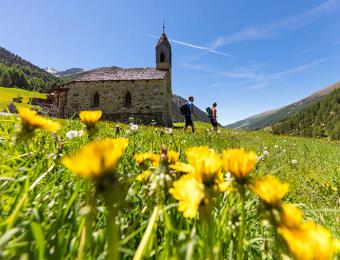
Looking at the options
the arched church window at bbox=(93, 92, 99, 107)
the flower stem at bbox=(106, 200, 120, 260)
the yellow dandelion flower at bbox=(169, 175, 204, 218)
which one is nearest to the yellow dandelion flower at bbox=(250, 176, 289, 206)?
the yellow dandelion flower at bbox=(169, 175, 204, 218)

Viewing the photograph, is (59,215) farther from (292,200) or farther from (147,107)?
(147,107)

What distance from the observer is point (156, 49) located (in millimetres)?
44281

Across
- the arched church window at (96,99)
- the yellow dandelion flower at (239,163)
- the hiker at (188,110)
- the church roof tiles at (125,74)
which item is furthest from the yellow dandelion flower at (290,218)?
the arched church window at (96,99)

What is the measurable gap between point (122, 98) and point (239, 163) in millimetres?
38684

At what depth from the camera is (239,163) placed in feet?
3.40

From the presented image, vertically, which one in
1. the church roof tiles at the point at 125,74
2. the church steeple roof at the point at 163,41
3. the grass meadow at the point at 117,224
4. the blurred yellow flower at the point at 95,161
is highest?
the church steeple roof at the point at 163,41

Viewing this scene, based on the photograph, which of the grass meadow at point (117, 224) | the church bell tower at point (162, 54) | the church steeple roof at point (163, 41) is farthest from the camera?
the church steeple roof at point (163, 41)

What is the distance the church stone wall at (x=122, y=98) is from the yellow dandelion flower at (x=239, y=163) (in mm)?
36871

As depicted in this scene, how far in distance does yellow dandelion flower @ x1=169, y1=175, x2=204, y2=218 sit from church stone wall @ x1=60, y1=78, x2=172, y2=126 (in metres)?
36.8

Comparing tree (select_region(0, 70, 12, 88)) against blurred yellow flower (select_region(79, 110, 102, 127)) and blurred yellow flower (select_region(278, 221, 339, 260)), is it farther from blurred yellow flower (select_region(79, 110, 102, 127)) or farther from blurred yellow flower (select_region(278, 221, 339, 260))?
blurred yellow flower (select_region(278, 221, 339, 260))

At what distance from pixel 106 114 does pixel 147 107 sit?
5.22 m

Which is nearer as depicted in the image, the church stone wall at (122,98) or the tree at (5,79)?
the church stone wall at (122,98)

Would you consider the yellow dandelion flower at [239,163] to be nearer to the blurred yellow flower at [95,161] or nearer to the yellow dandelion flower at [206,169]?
the yellow dandelion flower at [206,169]

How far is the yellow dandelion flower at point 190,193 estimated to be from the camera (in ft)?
3.36
